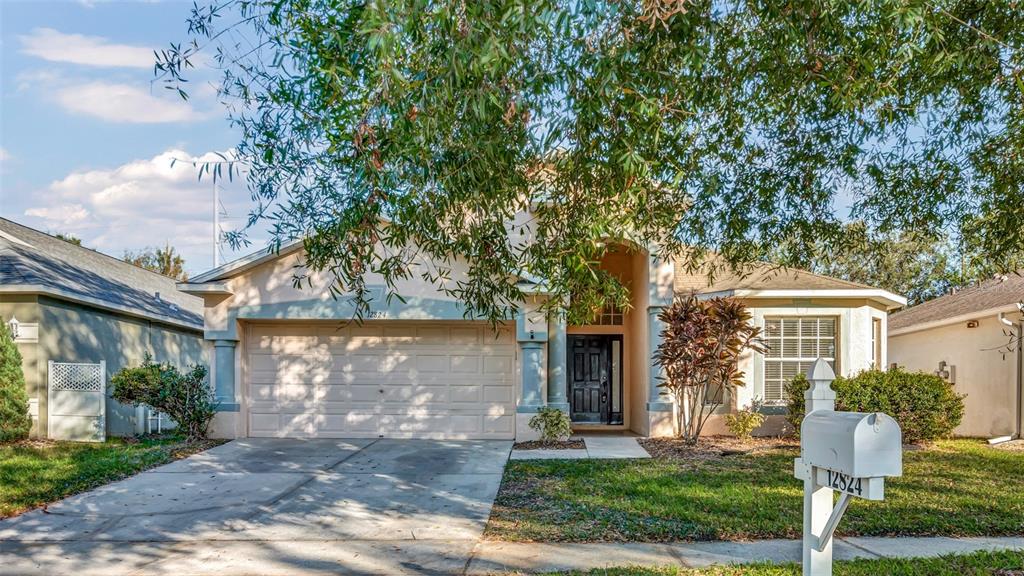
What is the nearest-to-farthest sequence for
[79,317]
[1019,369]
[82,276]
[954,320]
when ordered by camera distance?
[1019,369], [79,317], [82,276], [954,320]

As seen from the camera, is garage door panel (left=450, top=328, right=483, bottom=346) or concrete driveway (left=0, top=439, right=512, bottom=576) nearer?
concrete driveway (left=0, top=439, right=512, bottom=576)

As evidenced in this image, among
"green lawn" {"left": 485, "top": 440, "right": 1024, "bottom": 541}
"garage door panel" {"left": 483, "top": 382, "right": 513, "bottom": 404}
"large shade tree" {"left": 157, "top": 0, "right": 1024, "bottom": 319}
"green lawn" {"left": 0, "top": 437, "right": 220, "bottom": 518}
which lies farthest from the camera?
"garage door panel" {"left": 483, "top": 382, "right": 513, "bottom": 404}

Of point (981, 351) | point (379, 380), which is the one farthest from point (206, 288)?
point (981, 351)

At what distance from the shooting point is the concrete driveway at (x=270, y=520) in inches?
240

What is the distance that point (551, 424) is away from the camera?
41.6ft

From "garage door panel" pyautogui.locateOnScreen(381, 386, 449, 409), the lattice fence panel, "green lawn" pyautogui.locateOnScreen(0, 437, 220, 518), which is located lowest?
"green lawn" pyautogui.locateOnScreen(0, 437, 220, 518)

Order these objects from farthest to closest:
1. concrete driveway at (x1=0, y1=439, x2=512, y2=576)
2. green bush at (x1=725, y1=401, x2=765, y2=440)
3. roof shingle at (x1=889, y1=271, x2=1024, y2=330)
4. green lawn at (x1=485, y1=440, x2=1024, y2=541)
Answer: roof shingle at (x1=889, y1=271, x2=1024, y2=330), green bush at (x1=725, y1=401, x2=765, y2=440), green lawn at (x1=485, y1=440, x2=1024, y2=541), concrete driveway at (x1=0, y1=439, x2=512, y2=576)

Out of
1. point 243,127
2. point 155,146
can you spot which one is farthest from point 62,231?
point 243,127

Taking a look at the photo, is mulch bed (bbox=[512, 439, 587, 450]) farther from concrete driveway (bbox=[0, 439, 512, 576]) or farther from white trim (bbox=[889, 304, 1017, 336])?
white trim (bbox=[889, 304, 1017, 336])

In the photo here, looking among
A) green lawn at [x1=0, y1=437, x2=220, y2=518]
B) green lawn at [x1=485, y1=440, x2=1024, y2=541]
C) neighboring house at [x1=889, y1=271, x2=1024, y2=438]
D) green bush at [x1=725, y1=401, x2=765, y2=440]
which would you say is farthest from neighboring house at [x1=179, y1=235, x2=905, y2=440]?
green lawn at [x1=485, y1=440, x2=1024, y2=541]

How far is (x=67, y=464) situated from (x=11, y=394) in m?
3.06

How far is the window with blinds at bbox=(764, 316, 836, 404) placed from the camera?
1374 centimetres

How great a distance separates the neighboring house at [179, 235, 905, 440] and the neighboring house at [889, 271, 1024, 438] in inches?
109

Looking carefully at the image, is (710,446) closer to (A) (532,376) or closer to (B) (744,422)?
(B) (744,422)
